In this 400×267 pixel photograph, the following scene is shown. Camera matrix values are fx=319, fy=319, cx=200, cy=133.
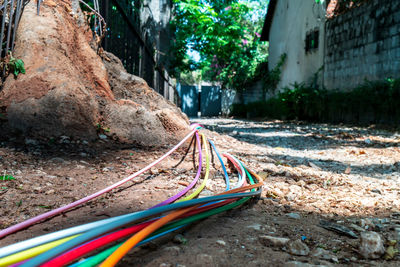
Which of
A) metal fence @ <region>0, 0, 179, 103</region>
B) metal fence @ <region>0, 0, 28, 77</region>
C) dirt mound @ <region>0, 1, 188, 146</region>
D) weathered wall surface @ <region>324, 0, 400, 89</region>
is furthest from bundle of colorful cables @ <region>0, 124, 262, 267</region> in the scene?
weathered wall surface @ <region>324, 0, 400, 89</region>

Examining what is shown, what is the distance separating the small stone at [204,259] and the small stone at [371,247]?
0.51 m

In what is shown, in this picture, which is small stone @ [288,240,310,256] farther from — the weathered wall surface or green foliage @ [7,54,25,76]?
the weathered wall surface

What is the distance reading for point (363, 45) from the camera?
7.45 meters

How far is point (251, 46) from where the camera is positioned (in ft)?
50.4

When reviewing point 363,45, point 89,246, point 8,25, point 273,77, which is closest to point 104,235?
point 89,246

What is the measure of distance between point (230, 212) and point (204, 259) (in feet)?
1.55

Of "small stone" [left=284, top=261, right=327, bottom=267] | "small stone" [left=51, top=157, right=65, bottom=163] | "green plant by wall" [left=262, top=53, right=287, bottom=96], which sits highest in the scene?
"green plant by wall" [left=262, top=53, right=287, bottom=96]

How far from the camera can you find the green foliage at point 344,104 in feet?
20.6

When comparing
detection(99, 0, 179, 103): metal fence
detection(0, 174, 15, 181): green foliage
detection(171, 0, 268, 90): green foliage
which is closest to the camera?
detection(0, 174, 15, 181): green foliage

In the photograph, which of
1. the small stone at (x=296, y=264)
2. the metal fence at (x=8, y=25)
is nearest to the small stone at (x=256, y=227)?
the small stone at (x=296, y=264)

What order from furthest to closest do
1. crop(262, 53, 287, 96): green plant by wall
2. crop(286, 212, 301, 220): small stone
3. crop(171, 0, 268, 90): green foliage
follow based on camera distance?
1. crop(262, 53, 287, 96): green plant by wall
2. crop(171, 0, 268, 90): green foliage
3. crop(286, 212, 301, 220): small stone

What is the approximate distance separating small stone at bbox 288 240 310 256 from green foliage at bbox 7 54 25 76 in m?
2.01

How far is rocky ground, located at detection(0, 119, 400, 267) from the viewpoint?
101 cm

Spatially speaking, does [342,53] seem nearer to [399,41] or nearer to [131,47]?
[399,41]
